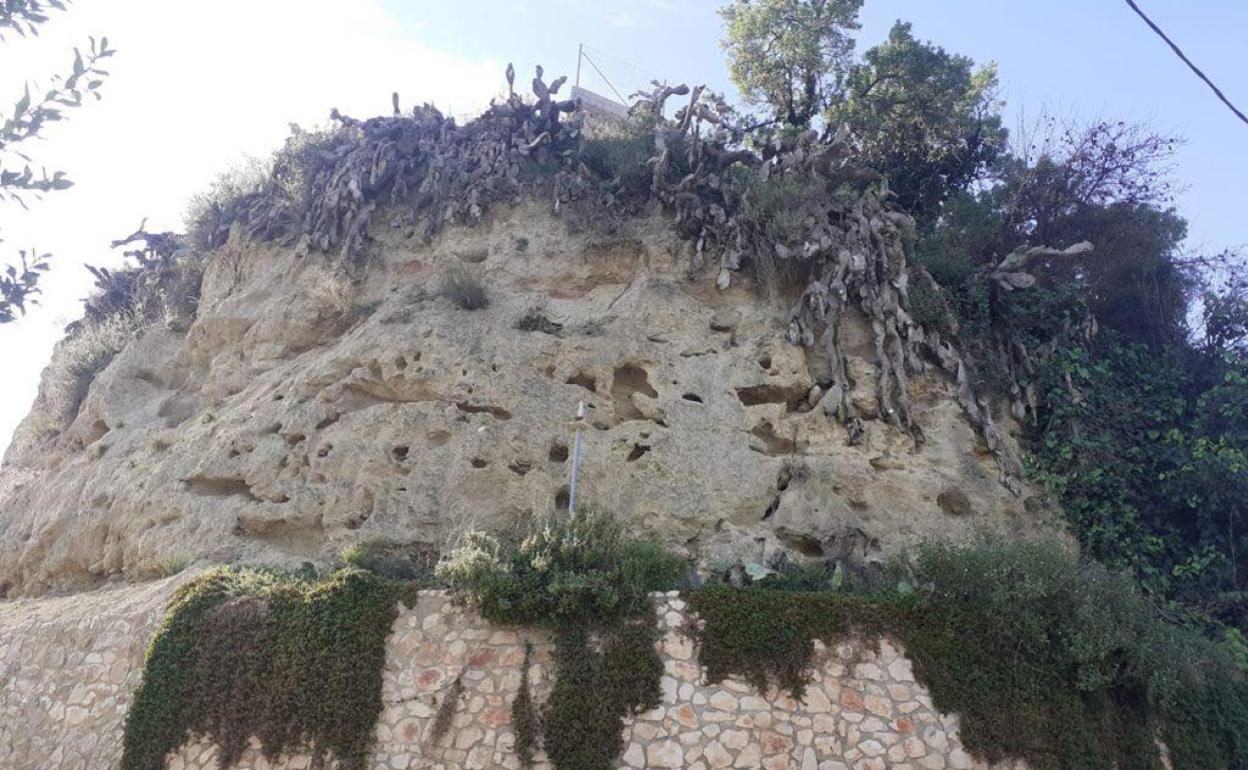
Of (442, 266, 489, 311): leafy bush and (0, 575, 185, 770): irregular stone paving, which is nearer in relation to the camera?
(0, 575, 185, 770): irregular stone paving

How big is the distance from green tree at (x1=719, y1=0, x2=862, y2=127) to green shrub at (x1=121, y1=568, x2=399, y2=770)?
Result: 38.9 ft

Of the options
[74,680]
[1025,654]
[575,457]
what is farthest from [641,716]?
[74,680]

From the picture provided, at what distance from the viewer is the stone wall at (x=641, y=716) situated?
8656 mm

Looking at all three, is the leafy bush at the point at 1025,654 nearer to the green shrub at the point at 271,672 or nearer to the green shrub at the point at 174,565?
the green shrub at the point at 271,672

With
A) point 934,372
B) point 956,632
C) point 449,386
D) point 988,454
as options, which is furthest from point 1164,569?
point 449,386

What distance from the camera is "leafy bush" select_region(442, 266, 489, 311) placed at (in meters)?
13.5

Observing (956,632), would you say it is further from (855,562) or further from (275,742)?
(275,742)

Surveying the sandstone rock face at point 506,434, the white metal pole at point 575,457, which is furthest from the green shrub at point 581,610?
the sandstone rock face at point 506,434

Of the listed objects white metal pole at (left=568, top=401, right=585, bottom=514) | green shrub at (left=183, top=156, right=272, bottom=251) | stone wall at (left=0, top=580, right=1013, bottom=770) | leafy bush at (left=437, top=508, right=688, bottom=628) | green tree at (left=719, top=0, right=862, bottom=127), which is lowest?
stone wall at (left=0, top=580, right=1013, bottom=770)

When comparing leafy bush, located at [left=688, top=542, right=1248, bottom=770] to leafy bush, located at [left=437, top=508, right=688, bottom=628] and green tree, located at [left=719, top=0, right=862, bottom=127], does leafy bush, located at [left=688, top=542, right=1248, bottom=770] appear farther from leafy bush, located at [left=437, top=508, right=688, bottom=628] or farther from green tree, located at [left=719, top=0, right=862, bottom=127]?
green tree, located at [left=719, top=0, right=862, bottom=127]

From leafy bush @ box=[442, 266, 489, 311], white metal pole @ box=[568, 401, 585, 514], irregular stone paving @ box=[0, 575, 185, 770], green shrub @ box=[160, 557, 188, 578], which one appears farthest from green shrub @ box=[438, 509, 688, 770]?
leafy bush @ box=[442, 266, 489, 311]

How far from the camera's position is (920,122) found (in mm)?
17547

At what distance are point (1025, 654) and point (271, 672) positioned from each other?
6222mm

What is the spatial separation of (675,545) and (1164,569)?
5458mm
